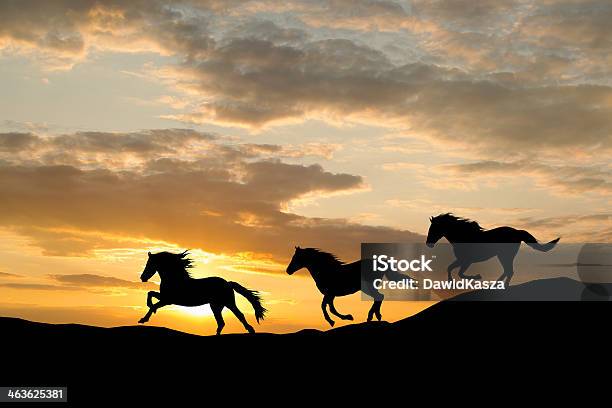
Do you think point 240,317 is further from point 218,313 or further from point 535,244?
point 535,244

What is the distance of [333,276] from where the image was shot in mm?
22172

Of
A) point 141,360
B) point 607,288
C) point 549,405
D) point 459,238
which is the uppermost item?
point 459,238

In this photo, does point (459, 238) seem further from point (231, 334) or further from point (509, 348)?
point (231, 334)

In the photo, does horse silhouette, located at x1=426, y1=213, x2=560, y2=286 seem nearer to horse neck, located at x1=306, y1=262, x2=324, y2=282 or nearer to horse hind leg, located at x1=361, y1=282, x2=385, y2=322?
horse hind leg, located at x1=361, y1=282, x2=385, y2=322

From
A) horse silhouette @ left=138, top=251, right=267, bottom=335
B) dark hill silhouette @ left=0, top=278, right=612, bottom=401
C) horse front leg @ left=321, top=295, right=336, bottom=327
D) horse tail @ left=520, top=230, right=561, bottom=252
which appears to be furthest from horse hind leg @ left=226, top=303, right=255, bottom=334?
horse tail @ left=520, top=230, right=561, bottom=252

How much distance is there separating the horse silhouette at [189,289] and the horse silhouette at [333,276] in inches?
75.0

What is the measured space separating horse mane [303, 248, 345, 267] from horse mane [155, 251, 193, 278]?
156 inches

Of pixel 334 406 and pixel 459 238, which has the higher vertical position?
pixel 459 238

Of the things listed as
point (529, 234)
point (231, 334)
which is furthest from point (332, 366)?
point (529, 234)

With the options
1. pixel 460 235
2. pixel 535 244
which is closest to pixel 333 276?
pixel 460 235

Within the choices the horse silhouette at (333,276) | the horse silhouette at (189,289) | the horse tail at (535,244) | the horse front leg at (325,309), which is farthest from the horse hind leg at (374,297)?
the horse tail at (535,244)

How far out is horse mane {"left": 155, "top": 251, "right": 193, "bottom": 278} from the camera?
22.6 meters

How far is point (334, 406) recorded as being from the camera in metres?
16.5

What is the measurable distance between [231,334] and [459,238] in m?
7.82
